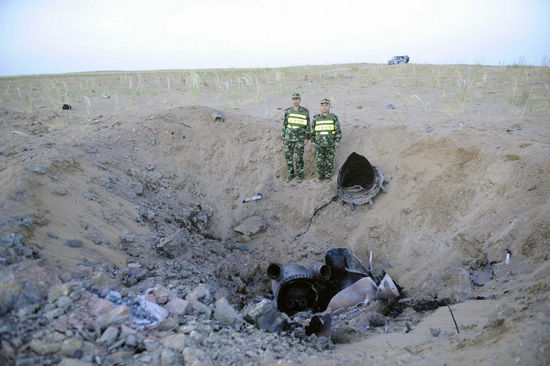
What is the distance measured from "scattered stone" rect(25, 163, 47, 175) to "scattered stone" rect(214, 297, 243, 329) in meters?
3.29

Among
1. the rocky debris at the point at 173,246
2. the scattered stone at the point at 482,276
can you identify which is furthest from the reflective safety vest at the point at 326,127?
the scattered stone at the point at 482,276

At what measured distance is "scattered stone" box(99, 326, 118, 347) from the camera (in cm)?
252

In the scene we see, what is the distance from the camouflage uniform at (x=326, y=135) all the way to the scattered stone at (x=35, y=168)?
4.46m

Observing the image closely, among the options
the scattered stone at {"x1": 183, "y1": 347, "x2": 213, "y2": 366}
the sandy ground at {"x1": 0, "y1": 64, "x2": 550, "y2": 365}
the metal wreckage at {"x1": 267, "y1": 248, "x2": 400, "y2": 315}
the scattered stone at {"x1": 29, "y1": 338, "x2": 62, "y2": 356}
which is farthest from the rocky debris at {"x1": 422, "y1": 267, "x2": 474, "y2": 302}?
the scattered stone at {"x1": 29, "y1": 338, "x2": 62, "y2": 356}

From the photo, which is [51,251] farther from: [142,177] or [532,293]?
[532,293]

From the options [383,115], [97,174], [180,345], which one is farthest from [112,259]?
[383,115]

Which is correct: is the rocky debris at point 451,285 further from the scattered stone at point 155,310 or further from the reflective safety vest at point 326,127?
the reflective safety vest at point 326,127

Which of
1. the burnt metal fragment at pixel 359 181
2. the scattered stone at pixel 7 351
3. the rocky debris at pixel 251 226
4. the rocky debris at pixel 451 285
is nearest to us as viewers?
the scattered stone at pixel 7 351

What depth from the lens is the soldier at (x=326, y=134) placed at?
22.2 feet

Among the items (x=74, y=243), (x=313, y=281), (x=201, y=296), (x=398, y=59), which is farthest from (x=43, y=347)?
(x=398, y=59)

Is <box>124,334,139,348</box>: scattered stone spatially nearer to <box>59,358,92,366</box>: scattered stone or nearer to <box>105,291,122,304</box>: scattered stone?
<box>59,358,92,366</box>: scattered stone

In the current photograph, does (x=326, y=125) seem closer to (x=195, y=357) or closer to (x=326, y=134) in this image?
(x=326, y=134)

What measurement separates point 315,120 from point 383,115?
2.46 metres

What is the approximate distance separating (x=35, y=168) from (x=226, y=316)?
3.47 m
